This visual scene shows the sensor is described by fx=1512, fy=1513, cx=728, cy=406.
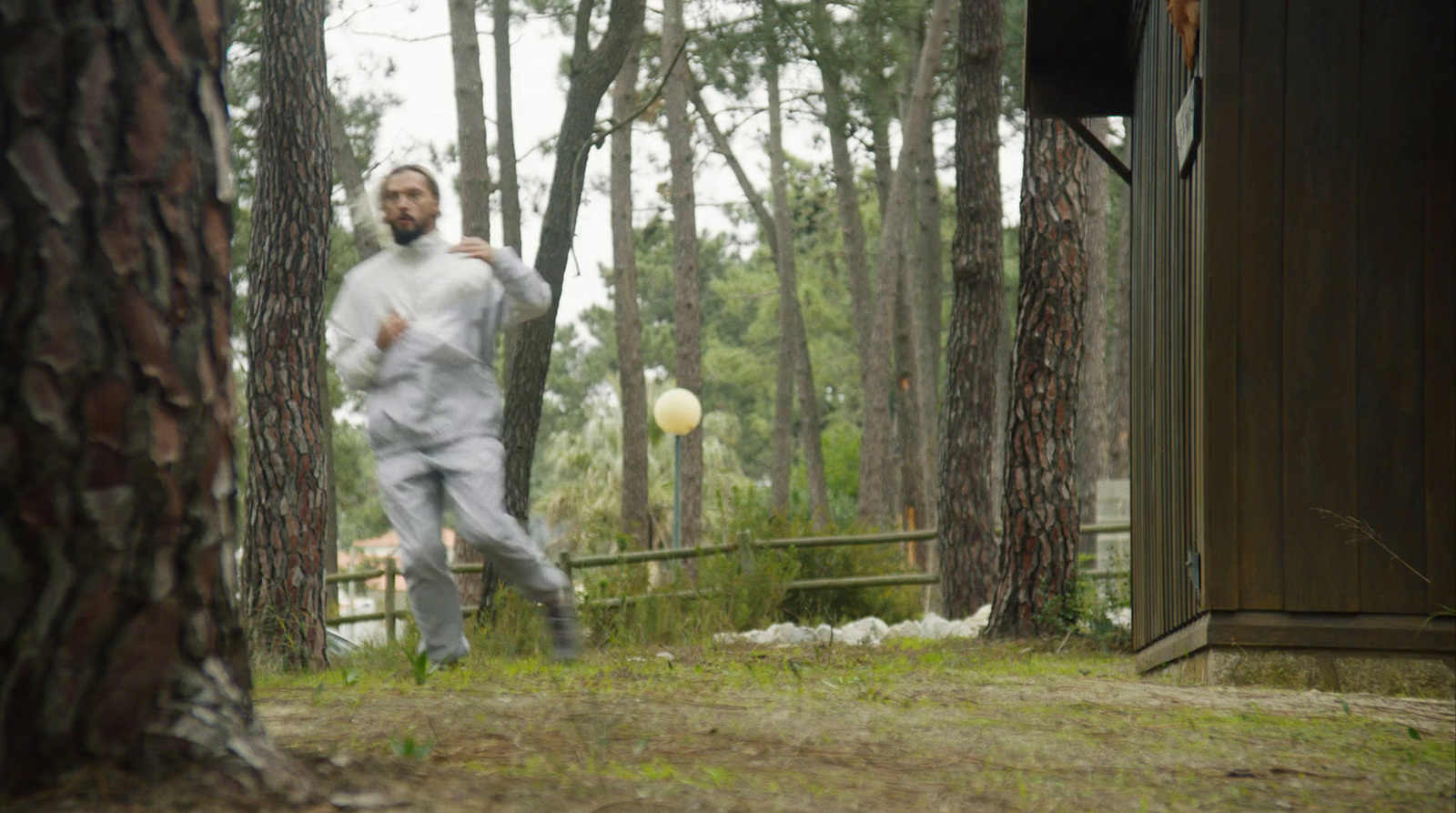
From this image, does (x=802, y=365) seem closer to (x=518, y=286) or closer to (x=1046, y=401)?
(x=1046, y=401)

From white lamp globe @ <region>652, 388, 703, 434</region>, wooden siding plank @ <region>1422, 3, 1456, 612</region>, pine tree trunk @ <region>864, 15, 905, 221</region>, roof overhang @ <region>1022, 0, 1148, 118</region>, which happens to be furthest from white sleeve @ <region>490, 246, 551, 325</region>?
pine tree trunk @ <region>864, 15, 905, 221</region>

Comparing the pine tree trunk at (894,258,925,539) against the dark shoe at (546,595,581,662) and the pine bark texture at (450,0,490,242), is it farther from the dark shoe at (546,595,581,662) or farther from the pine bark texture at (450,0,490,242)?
the dark shoe at (546,595,581,662)

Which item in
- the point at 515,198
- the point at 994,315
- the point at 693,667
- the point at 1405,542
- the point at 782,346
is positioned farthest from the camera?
the point at 782,346

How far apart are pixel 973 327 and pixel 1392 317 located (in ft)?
26.2

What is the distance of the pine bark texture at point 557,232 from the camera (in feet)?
39.1

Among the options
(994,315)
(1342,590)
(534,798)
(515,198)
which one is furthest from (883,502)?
(534,798)

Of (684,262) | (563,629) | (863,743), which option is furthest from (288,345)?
(684,262)

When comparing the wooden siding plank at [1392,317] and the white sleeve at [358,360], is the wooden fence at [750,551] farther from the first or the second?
the wooden siding plank at [1392,317]

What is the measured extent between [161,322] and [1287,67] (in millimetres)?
4189

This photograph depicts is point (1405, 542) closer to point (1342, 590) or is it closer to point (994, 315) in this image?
point (1342, 590)

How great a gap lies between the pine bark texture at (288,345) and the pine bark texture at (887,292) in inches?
568

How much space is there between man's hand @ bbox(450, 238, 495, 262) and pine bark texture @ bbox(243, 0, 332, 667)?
11.5ft

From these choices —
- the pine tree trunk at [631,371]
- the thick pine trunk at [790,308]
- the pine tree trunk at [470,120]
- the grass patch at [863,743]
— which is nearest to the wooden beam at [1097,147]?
the grass patch at [863,743]

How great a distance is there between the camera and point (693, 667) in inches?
240
